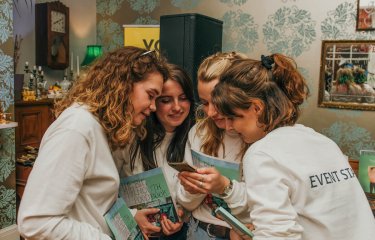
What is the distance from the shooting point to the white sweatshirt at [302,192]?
965 mm

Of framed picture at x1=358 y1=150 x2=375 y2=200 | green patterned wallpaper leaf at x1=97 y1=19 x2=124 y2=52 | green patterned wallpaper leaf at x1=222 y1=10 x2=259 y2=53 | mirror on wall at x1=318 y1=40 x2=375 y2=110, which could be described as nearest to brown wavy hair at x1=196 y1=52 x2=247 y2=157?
framed picture at x1=358 y1=150 x2=375 y2=200

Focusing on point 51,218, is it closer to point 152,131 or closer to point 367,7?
point 152,131

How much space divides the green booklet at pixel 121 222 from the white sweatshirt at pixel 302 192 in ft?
1.54

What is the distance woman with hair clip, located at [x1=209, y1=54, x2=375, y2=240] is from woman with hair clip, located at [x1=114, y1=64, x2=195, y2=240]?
0.43 meters

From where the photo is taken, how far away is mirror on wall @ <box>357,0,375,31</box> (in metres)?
3.44

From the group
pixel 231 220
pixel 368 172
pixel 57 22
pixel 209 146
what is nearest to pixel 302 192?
pixel 231 220

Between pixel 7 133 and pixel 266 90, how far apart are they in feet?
8.66

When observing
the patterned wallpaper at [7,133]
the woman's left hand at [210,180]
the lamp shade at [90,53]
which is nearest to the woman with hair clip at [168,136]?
the woman's left hand at [210,180]

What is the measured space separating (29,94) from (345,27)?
A: 286 cm

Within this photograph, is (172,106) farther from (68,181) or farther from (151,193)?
(68,181)

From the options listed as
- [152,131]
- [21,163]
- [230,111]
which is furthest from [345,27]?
[21,163]

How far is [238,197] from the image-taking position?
1.34 m

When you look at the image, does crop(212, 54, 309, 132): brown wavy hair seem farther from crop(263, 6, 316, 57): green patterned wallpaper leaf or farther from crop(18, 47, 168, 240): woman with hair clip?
crop(263, 6, 316, 57): green patterned wallpaper leaf

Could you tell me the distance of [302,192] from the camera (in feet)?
3.27
